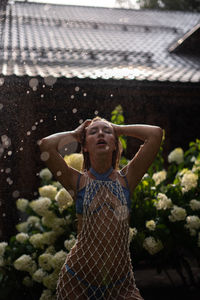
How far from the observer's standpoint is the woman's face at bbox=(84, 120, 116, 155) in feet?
7.38

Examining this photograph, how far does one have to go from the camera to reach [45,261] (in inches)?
126

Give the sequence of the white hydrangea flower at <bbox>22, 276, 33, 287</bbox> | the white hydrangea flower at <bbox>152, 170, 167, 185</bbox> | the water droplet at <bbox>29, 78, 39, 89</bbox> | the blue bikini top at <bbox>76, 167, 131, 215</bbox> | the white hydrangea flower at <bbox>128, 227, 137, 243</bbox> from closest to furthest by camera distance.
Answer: the blue bikini top at <bbox>76, 167, 131, 215</bbox> → the white hydrangea flower at <bbox>128, 227, 137, 243</bbox> → the white hydrangea flower at <bbox>22, 276, 33, 287</bbox> → the white hydrangea flower at <bbox>152, 170, 167, 185</bbox> → the water droplet at <bbox>29, 78, 39, 89</bbox>

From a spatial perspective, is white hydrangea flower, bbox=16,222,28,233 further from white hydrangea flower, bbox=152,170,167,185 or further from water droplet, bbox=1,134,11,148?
water droplet, bbox=1,134,11,148

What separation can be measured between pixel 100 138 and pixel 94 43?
6.22 meters

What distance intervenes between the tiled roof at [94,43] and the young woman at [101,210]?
349cm

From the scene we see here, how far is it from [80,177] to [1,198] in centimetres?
396

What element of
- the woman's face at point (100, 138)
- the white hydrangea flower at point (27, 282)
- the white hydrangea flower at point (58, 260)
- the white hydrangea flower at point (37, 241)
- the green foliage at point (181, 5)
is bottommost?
the white hydrangea flower at point (27, 282)

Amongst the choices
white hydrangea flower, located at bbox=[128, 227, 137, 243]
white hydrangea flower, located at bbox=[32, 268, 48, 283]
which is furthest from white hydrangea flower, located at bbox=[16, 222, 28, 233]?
white hydrangea flower, located at bbox=[128, 227, 137, 243]

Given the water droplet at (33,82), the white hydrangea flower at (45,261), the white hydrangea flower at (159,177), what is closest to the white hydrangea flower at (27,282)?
the white hydrangea flower at (45,261)

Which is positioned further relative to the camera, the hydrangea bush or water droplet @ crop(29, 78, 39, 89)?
water droplet @ crop(29, 78, 39, 89)

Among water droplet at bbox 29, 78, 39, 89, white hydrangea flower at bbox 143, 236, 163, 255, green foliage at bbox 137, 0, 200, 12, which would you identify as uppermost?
green foliage at bbox 137, 0, 200, 12

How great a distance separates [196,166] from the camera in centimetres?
383

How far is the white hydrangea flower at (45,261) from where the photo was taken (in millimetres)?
3182

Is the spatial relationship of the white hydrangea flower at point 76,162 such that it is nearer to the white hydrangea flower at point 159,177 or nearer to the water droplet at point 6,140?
the white hydrangea flower at point 159,177
